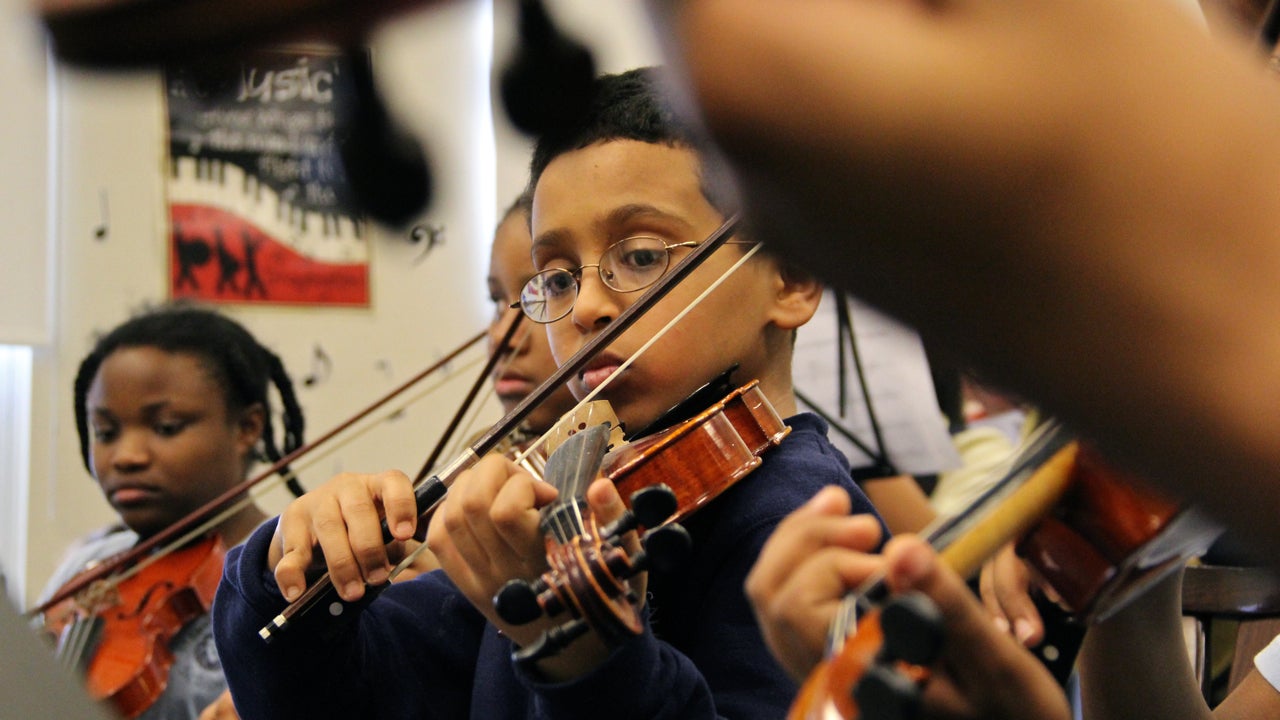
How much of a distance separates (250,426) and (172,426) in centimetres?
17

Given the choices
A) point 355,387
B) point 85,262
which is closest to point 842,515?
point 355,387

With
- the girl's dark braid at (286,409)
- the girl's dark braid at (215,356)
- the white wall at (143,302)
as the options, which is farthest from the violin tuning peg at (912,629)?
the white wall at (143,302)

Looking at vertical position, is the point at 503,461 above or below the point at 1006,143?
below

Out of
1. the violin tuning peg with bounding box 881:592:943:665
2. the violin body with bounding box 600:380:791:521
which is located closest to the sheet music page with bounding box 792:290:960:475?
the violin body with bounding box 600:380:791:521

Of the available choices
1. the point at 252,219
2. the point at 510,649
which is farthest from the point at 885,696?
the point at 252,219

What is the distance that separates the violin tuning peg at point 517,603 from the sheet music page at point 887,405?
103 cm

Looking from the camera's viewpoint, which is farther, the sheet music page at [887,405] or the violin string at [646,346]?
the sheet music page at [887,405]

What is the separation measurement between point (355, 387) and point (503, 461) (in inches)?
78.4

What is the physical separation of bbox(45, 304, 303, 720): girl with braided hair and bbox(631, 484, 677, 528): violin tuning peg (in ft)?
3.66

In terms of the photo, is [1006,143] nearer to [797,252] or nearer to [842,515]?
[797,252]

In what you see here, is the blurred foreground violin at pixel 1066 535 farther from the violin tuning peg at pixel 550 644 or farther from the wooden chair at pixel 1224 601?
the wooden chair at pixel 1224 601

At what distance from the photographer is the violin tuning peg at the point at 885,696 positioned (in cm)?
29

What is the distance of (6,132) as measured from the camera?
8.10 feet

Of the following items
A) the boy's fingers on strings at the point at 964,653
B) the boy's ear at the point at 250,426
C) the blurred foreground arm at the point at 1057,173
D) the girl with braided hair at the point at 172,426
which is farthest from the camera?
the boy's ear at the point at 250,426
